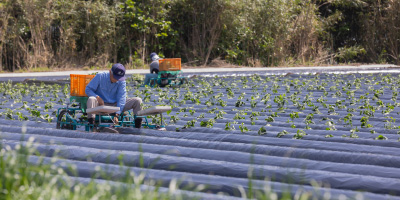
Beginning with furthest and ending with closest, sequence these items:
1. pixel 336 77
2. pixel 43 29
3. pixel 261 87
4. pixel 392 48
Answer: pixel 392 48 < pixel 43 29 < pixel 336 77 < pixel 261 87

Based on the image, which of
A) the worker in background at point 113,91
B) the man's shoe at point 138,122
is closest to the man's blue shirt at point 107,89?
the worker in background at point 113,91

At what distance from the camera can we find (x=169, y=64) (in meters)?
14.1

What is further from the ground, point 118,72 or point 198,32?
point 198,32

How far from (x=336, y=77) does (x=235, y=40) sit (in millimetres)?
8876

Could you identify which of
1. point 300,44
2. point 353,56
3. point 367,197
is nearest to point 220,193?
point 367,197

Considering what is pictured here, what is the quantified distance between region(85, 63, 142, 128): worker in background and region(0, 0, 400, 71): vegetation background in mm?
13290

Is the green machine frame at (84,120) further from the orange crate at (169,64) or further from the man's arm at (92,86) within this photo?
the orange crate at (169,64)

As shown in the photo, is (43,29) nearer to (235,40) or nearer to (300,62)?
(235,40)

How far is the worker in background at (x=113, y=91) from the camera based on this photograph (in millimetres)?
7434

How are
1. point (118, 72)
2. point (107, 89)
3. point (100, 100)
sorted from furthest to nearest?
point (107, 89), point (118, 72), point (100, 100)

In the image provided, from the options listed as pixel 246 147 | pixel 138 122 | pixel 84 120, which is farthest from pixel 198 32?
pixel 246 147

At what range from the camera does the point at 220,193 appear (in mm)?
3920

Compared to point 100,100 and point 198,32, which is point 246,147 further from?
point 198,32

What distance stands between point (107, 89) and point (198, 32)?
53.1 feet
